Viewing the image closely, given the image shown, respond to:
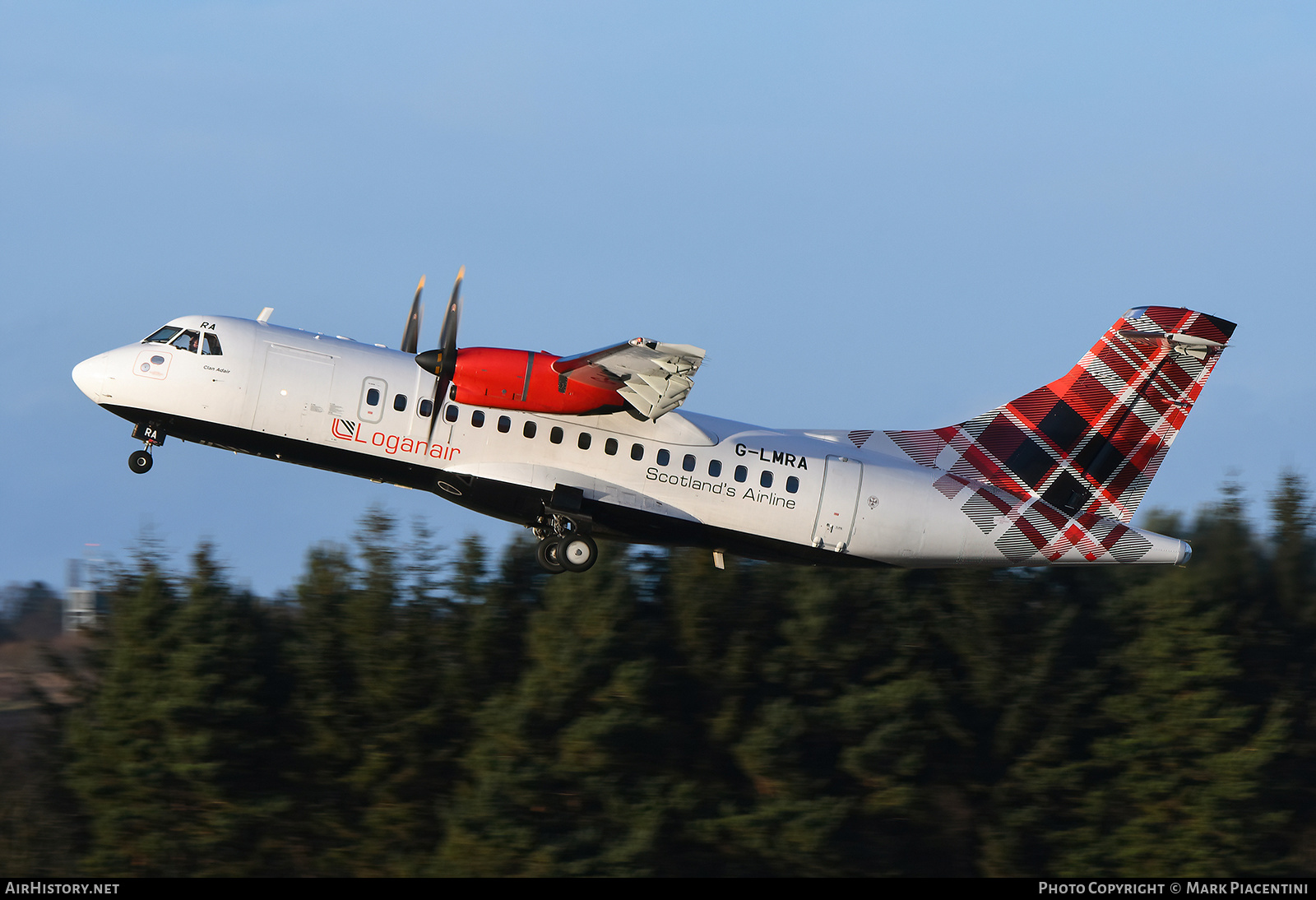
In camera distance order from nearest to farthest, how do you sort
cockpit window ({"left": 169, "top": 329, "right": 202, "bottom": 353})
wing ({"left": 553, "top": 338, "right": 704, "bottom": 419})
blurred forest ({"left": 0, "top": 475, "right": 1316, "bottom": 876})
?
wing ({"left": 553, "top": 338, "right": 704, "bottom": 419})
cockpit window ({"left": 169, "top": 329, "right": 202, "bottom": 353})
blurred forest ({"left": 0, "top": 475, "right": 1316, "bottom": 876})

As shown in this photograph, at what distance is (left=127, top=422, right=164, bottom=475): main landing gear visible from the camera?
1912cm

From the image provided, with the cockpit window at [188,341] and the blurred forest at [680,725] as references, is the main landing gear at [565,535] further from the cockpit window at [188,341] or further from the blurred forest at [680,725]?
the blurred forest at [680,725]

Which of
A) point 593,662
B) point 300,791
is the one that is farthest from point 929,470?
point 300,791

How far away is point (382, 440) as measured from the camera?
18.6 m

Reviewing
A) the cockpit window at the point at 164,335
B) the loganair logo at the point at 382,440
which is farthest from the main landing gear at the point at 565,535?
the cockpit window at the point at 164,335

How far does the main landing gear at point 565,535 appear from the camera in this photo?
61.7 feet

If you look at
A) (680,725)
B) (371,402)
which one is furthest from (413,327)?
(680,725)

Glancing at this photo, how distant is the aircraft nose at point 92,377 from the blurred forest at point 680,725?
1190cm

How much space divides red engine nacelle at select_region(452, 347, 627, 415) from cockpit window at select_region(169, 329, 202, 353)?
3833 millimetres

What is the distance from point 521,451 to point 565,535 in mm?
1367

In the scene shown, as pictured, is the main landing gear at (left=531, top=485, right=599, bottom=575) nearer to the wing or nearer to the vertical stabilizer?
the wing

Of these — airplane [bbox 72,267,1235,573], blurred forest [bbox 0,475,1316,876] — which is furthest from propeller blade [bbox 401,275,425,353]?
blurred forest [bbox 0,475,1316,876]

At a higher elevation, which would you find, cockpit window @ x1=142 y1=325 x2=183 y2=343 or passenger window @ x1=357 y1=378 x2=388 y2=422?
cockpit window @ x1=142 y1=325 x2=183 y2=343

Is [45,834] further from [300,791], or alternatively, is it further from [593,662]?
[593,662]
